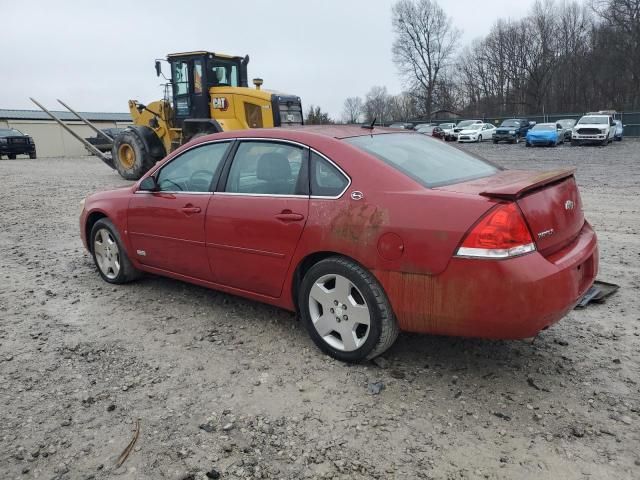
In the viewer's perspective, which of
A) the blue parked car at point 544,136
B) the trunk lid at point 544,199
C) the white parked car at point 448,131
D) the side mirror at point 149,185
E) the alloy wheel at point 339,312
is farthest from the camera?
the white parked car at point 448,131

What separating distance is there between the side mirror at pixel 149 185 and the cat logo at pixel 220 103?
9.16 metres

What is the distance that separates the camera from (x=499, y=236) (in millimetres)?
2779

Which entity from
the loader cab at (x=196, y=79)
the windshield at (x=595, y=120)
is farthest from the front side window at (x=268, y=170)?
the windshield at (x=595, y=120)

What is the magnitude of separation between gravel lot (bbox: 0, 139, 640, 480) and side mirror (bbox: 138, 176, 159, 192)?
1.01 meters

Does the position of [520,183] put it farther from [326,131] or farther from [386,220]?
[326,131]

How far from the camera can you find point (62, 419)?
2.93 metres

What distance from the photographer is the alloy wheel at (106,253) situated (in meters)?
5.16

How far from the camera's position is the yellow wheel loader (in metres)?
13.2

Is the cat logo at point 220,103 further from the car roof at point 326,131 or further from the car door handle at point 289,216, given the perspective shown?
the car door handle at point 289,216

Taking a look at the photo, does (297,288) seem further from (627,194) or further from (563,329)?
(627,194)

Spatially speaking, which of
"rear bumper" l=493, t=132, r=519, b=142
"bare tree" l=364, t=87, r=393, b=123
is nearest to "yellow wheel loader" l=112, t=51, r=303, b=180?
"rear bumper" l=493, t=132, r=519, b=142

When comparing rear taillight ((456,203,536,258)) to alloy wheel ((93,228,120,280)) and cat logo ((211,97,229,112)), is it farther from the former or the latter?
cat logo ((211,97,229,112))

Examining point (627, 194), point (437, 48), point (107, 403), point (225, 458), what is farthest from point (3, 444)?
point (437, 48)

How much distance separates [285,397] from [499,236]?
1.54 metres
